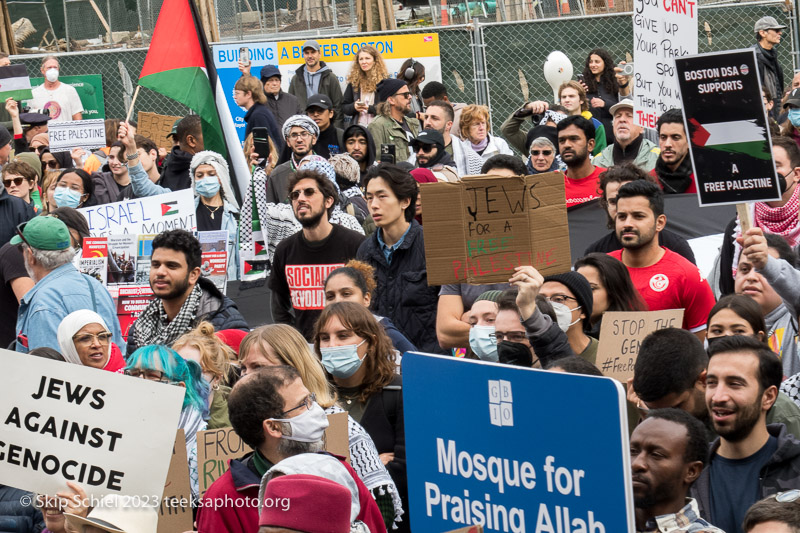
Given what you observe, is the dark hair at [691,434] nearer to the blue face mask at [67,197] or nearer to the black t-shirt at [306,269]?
the black t-shirt at [306,269]

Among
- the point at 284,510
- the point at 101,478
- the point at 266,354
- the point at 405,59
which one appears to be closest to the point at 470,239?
the point at 266,354

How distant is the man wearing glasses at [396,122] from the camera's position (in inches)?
491

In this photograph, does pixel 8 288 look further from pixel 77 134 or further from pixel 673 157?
pixel 77 134

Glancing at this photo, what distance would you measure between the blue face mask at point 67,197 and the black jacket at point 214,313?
402 centimetres

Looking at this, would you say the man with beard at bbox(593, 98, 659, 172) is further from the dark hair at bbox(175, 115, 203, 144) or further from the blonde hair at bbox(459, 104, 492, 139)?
the dark hair at bbox(175, 115, 203, 144)

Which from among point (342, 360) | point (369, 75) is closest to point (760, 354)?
point (342, 360)

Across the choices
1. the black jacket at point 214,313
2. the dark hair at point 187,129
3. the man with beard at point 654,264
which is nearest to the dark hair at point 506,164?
the man with beard at point 654,264

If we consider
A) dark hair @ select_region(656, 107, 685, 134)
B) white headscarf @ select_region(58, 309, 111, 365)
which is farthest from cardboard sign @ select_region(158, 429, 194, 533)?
dark hair @ select_region(656, 107, 685, 134)

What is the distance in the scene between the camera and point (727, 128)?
5383 millimetres

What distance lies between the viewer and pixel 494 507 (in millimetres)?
3002

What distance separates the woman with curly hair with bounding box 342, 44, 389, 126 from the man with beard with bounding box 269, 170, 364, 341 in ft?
20.9

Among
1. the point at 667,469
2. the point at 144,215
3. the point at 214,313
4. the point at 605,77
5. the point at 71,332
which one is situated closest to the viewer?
the point at 667,469

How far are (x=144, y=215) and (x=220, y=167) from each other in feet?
2.59

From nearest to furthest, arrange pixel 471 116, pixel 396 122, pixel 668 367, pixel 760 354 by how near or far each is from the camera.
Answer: pixel 760 354
pixel 668 367
pixel 471 116
pixel 396 122
